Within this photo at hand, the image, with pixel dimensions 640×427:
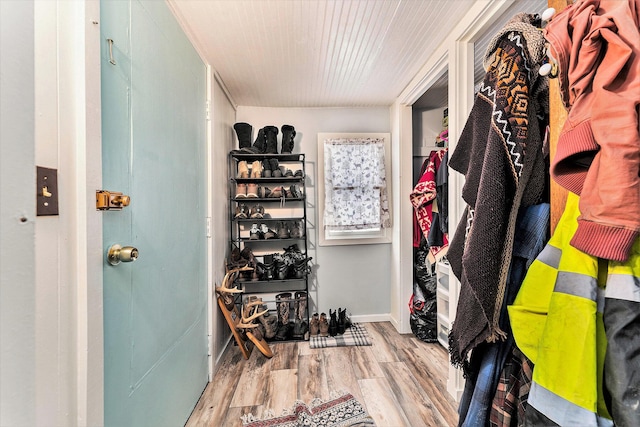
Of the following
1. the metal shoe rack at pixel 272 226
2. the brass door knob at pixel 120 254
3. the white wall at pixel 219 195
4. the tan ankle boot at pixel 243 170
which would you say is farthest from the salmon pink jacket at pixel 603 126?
the tan ankle boot at pixel 243 170

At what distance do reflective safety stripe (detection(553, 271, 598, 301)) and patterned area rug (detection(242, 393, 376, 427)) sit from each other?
4.36ft

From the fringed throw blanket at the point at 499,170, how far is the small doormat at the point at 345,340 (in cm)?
168

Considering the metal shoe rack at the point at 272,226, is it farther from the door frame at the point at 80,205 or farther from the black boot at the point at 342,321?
the door frame at the point at 80,205

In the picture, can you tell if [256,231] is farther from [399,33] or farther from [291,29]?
[399,33]

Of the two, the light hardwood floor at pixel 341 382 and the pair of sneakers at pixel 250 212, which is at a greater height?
the pair of sneakers at pixel 250 212

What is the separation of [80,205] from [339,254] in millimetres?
2349

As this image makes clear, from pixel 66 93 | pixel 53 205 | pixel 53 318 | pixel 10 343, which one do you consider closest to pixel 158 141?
pixel 66 93

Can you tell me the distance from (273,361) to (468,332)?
1.79m

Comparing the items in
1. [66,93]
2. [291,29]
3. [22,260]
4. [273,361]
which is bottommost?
[273,361]

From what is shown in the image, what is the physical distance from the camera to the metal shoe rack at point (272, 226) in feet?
8.21

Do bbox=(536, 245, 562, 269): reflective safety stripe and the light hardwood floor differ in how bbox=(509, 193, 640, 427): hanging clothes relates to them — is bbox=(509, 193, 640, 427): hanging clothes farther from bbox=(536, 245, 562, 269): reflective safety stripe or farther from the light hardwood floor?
the light hardwood floor

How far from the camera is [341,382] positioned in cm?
182

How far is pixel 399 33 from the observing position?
164 centimetres

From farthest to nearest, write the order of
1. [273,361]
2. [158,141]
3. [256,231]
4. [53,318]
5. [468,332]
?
[256,231] → [273,361] → [158,141] → [468,332] → [53,318]
